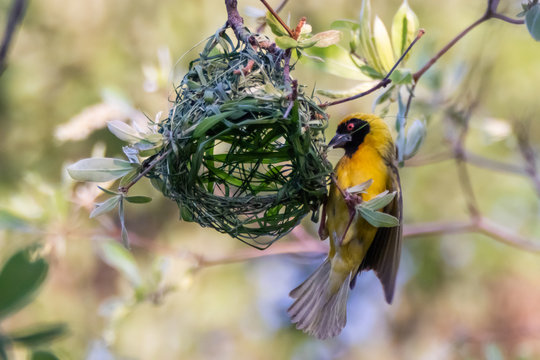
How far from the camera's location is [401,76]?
206 cm

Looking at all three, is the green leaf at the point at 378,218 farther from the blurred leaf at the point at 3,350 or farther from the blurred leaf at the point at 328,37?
Result: the blurred leaf at the point at 3,350

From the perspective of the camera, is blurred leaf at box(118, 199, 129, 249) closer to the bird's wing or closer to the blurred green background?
the bird's wing

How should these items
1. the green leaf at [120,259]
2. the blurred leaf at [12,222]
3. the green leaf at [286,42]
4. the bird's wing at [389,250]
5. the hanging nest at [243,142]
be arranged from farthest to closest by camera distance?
the green leaf at [120,259], the blurred leaf at [12,222], the bird's wing at [389,250], the hanging nest at [243,142], the green leaf at [286,42]

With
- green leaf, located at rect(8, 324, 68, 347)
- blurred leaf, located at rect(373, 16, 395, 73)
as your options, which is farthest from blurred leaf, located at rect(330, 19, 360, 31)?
green leaf, located at rect(8, 324, 68, 347)

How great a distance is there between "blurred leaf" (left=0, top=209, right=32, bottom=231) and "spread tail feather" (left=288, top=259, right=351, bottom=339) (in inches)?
50.9

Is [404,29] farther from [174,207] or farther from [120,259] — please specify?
[174,207]

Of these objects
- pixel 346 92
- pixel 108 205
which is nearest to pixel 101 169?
pixel 108 205

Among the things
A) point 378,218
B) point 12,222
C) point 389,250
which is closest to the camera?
point 378,218

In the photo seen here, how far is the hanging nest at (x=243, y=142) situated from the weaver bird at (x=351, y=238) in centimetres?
48

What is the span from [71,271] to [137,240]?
7.62 feet

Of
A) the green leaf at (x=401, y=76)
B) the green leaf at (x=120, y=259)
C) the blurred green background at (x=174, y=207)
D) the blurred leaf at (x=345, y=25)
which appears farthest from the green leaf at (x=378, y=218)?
the blurred green background at (x=174, y=207)

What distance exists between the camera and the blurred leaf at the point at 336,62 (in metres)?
2.22

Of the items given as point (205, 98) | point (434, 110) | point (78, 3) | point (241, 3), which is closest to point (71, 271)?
point (78, 3)

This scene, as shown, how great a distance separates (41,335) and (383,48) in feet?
5.40
